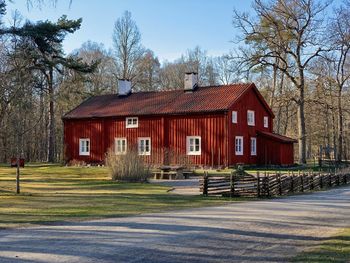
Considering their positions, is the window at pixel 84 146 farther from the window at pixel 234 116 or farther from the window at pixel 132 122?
the window at pixel 234 116

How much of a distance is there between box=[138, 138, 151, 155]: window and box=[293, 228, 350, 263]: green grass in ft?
106

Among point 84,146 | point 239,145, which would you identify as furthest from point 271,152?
point 84,146

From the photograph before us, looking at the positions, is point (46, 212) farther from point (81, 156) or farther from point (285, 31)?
point (285, 31)

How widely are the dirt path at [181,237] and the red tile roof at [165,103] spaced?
25432mm

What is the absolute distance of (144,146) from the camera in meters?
43.6

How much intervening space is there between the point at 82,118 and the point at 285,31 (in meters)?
19.7

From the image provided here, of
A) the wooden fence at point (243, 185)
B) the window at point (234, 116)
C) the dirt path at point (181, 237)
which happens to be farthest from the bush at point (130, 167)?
the window at point (234, 116)

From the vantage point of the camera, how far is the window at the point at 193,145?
41.0m

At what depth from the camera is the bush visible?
94.9 feet

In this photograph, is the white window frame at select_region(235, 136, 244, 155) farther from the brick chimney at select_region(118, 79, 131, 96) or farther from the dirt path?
the dirt path

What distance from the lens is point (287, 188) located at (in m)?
24.4

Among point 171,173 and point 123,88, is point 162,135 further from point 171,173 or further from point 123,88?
point 171,173

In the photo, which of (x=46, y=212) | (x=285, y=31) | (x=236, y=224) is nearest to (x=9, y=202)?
(x=46, y=212)

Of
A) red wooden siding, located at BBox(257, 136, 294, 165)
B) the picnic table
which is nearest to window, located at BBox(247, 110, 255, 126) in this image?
red wooden siding, located at BBox(257, 136, 294, 165)
